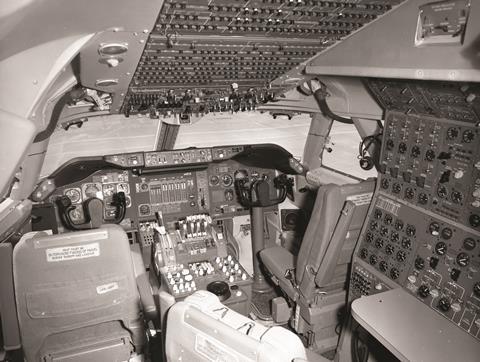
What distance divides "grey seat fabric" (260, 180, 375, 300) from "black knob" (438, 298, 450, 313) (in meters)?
0.73

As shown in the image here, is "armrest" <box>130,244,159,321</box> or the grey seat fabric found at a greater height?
the grey seat fabric

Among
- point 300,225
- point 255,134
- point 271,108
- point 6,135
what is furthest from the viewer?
point 255,134

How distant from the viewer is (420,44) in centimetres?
170

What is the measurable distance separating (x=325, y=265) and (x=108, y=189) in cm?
222

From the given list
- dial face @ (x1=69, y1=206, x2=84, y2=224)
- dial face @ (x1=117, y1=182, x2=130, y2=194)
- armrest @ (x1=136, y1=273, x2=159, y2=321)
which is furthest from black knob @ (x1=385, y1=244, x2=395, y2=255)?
dial face @ (x1=69, y1=206, x2=84, y2=224)

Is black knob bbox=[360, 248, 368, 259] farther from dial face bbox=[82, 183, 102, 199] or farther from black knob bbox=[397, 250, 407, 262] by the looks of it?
dial face bbox=[82, 183, 102, 199]

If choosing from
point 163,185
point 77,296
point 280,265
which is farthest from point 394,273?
point 163,185

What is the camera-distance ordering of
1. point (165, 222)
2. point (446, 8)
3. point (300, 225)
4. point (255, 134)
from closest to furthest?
point (446, 8)
point (165, 222)
point (300, 225)
point (255, 134)

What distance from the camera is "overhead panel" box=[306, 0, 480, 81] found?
152cm

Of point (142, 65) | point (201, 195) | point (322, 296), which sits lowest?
point (322, 296)

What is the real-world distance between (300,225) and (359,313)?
2.32 m

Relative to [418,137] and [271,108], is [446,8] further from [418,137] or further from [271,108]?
[271,108]

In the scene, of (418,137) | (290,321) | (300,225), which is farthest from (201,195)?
(418,137)

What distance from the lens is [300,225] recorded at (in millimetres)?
4293
